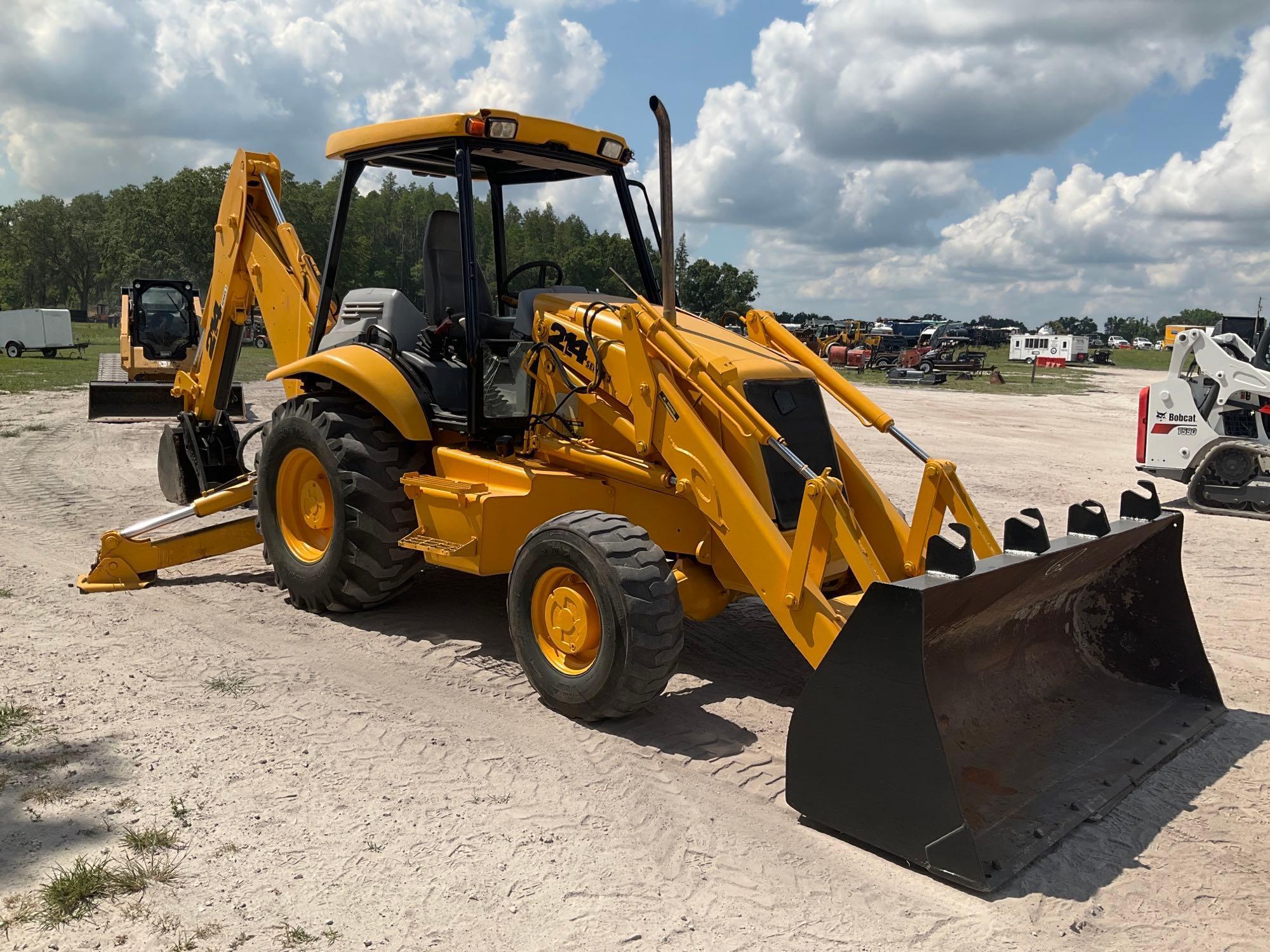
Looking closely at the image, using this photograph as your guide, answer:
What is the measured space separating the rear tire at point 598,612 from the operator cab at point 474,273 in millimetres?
1214

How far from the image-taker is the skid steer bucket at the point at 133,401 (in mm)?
16016

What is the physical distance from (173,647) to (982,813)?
4435mm

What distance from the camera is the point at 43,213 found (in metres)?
88.2

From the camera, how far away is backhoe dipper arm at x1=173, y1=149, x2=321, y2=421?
745 centimetres

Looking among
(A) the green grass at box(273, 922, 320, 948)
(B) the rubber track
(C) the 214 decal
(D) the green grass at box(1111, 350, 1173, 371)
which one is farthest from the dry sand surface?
(D) the green grass at box(1111, 350, 1173, 371)

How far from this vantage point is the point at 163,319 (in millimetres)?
22875

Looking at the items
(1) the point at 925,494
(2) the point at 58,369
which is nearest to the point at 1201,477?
(1) the point at 925,494

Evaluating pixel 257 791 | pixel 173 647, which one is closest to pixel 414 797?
pixel 257 791

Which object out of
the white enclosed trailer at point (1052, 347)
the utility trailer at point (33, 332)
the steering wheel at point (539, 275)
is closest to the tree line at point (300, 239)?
the steering wheel at point (539, 275)

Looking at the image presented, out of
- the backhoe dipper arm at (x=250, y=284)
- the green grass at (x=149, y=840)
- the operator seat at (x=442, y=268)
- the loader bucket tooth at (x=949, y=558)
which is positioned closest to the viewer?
the green grass at (x=149, y=840)

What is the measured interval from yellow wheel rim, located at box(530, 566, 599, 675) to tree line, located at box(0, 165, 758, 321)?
6.73 feet

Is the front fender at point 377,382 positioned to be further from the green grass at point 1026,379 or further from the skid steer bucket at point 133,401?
the green grass at point 1026,379

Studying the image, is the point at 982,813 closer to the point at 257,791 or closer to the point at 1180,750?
the point at 1180,750

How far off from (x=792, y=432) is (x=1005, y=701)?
65.5 inches
